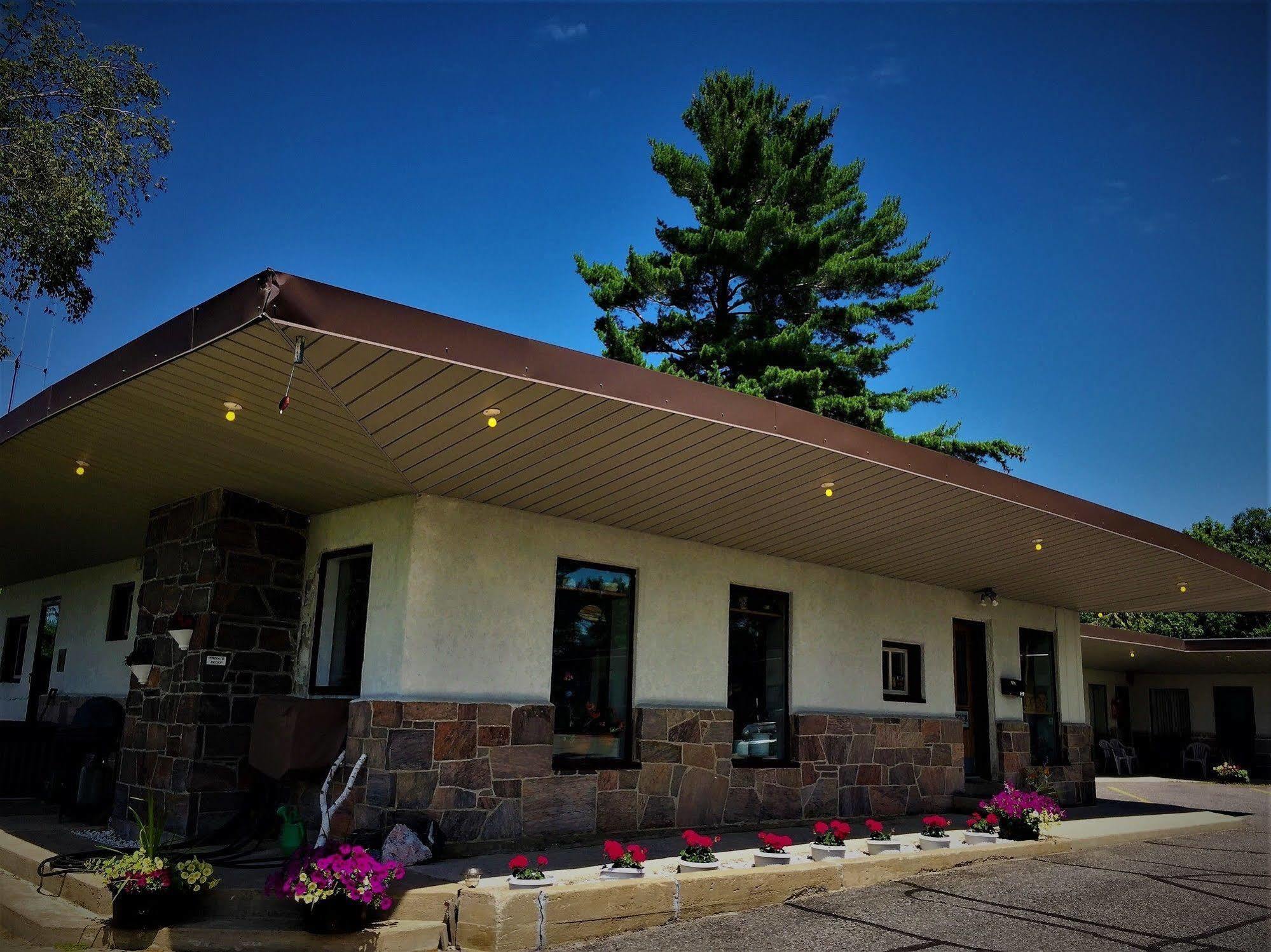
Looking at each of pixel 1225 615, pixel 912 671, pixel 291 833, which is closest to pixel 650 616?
pixel 291 833

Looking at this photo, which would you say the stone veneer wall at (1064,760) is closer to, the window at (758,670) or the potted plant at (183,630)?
the window at (758,670)

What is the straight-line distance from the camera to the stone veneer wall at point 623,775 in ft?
24.6

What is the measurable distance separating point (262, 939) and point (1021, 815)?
7.39 meters

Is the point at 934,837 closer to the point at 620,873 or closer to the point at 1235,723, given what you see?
the point at 620,873

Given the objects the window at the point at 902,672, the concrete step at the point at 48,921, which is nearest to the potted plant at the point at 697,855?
the concrete step at the point at 48,921

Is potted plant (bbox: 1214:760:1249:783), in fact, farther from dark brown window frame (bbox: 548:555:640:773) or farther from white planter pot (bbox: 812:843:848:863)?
dark brown window frame (bbox: 548:555:640:773)

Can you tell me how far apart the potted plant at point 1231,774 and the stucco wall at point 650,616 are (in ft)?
37.8

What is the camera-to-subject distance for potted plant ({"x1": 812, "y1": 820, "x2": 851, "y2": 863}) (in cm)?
810

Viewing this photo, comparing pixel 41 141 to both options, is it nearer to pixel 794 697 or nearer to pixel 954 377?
pixel 794 697

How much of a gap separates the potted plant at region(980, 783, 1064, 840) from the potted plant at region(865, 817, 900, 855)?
1.73m

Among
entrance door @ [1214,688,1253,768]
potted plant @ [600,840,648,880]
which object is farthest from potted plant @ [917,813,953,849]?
entrance door @ [1214,688,1253,768]

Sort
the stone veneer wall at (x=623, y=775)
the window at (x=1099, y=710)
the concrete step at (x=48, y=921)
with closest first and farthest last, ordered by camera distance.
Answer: the concrete step at (x=48, y=921)
the stone veneer wall at (x=623, y=775)
the window at (x=1099, y=710)

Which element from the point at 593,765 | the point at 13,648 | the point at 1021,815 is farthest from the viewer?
the point at 13,648

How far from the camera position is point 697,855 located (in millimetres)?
7152
